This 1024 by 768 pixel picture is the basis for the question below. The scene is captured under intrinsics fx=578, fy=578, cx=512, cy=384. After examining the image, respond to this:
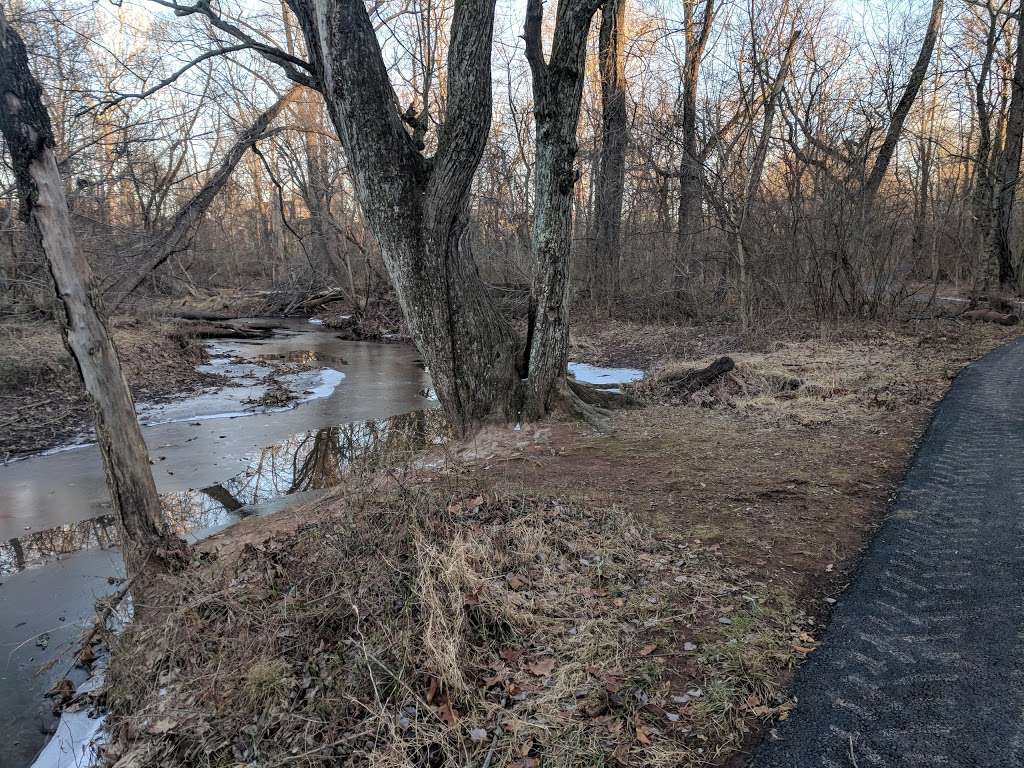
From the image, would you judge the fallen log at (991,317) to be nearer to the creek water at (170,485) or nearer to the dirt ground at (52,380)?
the creek water at (170,485)

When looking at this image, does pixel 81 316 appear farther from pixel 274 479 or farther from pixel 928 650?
pixel 928 650

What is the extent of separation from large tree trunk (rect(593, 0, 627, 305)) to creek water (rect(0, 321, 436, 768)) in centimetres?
761

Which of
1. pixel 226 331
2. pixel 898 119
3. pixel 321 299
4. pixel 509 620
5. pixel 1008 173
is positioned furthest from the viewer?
pixel 321 299

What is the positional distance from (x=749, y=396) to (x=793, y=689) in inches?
232

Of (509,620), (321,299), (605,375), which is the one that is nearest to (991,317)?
(605,375)

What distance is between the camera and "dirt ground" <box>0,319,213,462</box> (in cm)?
860

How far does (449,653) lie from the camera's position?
274 centimetres

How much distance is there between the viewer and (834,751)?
2.15 meters

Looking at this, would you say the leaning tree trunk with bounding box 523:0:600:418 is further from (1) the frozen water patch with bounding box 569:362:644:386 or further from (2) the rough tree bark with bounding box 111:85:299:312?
A: (2) the rough tree bark with bounding box 111:85:299:312

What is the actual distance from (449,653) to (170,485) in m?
5.48

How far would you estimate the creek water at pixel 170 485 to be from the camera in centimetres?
396

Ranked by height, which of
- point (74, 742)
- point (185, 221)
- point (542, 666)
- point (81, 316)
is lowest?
point (74, 742)

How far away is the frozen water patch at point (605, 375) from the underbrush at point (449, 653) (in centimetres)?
687

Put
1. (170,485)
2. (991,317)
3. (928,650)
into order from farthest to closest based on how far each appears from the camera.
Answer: (991,317), (170,485), (928,650)
